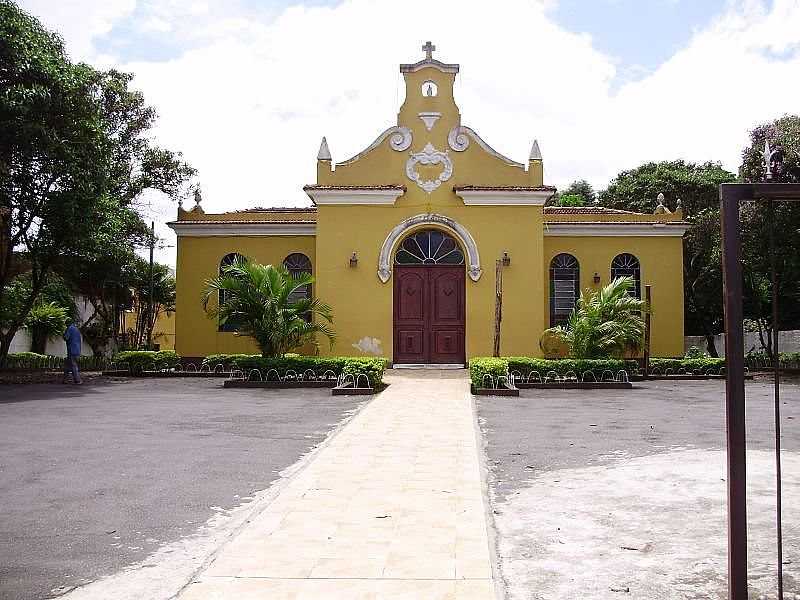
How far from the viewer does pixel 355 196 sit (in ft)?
70.3

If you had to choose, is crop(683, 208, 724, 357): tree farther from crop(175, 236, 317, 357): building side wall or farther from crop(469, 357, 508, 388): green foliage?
crop(175, 236, 317, 357): building side wall

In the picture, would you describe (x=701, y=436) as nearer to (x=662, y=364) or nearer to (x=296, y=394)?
(x=296, y=394)

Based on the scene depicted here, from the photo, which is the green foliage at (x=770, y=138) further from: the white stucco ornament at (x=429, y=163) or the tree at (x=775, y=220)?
the white stucco ornament at (x=429, y=163)

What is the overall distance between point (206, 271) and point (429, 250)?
686 cm

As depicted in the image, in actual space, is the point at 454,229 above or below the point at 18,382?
above

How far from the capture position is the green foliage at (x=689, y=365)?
20.0 m

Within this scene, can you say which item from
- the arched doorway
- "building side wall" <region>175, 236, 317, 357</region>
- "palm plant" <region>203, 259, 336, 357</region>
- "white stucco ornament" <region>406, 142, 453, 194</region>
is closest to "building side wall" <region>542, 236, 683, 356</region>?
the arched doorway

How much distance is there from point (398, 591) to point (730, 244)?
243cm

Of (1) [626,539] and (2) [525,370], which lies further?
(2) [525,370]

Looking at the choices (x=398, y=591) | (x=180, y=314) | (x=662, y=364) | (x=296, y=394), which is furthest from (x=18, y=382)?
(x=398, y=591)

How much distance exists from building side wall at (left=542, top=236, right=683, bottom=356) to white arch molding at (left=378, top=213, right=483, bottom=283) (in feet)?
9.25

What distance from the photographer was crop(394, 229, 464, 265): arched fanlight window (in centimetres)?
2184

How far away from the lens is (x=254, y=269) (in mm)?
17672

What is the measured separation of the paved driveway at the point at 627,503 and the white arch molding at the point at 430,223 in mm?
9642
